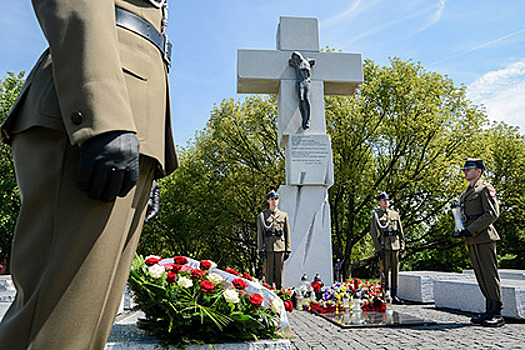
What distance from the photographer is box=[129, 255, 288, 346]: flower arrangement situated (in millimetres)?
2799

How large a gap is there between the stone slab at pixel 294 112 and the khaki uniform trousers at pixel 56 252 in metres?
8.84

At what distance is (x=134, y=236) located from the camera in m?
1.59

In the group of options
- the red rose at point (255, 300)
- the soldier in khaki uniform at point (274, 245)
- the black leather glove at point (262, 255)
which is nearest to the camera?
the red rose at point (255, 300)

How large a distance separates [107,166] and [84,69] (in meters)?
0.35

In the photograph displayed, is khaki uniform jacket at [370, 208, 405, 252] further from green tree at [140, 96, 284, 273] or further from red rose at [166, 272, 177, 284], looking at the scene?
green tree at [140, 96, 284, 273]

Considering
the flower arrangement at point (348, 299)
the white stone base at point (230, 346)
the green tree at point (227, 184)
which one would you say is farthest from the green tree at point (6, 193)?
the white stone base at point (230, 346)

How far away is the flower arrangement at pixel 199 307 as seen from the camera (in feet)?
9.18

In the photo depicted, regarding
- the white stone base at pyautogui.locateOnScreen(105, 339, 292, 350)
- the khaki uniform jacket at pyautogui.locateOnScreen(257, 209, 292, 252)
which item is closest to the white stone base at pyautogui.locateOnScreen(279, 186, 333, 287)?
the khaki uniform jacket at pyautogui.locateOnScreen(257, 209, 292, 252)

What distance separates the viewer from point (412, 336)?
465 centimetres

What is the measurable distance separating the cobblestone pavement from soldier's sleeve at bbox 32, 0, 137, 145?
3.12 meters

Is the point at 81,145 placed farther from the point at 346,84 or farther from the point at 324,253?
the point at 346,84

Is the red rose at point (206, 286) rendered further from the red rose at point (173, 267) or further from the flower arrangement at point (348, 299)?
the flower arrangement at point (348, 299)

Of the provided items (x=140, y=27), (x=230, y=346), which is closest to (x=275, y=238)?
(x=230, y=346)

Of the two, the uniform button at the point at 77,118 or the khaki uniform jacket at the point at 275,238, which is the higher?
the uniform button at the point at 77,118
